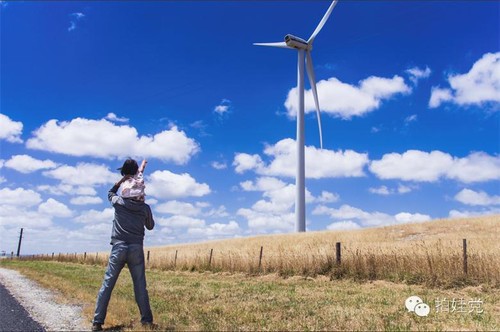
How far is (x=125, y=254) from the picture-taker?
681 centimetres

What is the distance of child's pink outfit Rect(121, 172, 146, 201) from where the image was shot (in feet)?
22.7

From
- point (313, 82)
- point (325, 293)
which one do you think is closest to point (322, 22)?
point (313, 82)

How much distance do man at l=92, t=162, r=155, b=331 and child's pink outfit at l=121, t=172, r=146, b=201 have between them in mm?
65

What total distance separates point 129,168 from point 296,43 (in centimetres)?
4392

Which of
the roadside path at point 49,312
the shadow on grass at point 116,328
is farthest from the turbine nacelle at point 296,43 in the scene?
the shadow on grass at point 116,328

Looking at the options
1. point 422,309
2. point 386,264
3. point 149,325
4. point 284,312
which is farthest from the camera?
point 386,264

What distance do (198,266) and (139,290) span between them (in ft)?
61.5

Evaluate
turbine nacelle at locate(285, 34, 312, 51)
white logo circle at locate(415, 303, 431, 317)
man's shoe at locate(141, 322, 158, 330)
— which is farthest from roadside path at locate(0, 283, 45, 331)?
turbine nacelle at locate(285, 34, 312, 51)

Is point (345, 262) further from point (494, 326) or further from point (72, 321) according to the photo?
point (72, 321)

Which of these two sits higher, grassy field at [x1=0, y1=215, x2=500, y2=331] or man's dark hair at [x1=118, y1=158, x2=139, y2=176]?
man's dark hair at [x1=118, y1=158, x2=139, y2=176]

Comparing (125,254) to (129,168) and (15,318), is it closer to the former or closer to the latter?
(129,168)

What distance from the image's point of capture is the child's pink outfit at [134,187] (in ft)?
22.7

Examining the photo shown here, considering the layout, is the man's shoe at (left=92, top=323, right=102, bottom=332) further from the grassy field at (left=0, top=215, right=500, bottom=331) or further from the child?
the child

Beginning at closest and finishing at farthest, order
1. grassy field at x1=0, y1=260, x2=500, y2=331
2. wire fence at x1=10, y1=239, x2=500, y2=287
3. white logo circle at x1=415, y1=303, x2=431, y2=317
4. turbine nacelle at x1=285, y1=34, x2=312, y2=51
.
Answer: grassy field at x1=0, y1=260, x2=500, y2=331 < white logo circle at x1=415, y1=303, x2=431, y2=317 < wire fence at x1=10, y1=239, x2=500, y2=287 < turbine nacelle at x1=285, y1=34, x2=312, y2=51
